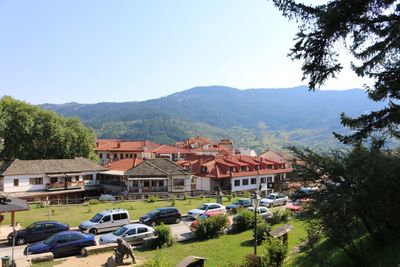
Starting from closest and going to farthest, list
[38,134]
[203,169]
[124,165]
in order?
[38,134]
[124,165]
[203,169]

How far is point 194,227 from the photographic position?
2753 centimetres

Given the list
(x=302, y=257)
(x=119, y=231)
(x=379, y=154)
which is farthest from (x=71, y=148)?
(x=379, y=154)

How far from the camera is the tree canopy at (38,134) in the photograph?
60.8 metres

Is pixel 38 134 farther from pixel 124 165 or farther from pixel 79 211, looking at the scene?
pixel 79 211

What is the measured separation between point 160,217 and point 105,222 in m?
4.81

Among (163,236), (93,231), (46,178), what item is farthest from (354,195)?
(46,178)

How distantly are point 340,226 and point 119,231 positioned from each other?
57.7ft

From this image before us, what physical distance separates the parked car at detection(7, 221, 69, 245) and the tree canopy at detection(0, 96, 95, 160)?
34516mm

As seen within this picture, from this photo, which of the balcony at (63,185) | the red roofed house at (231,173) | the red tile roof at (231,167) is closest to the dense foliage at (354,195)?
the red roofed house at (231,173)

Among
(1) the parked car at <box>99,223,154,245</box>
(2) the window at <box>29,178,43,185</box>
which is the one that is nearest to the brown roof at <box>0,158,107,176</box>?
(2) the window at <box>29,178,43,185</box>

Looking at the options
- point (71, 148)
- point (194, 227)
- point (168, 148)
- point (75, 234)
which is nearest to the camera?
point (75, 234)

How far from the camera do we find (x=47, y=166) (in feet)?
183

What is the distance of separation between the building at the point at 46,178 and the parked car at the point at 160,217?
26.9 metres

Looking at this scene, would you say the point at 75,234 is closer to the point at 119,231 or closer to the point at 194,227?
the point at 119,231
